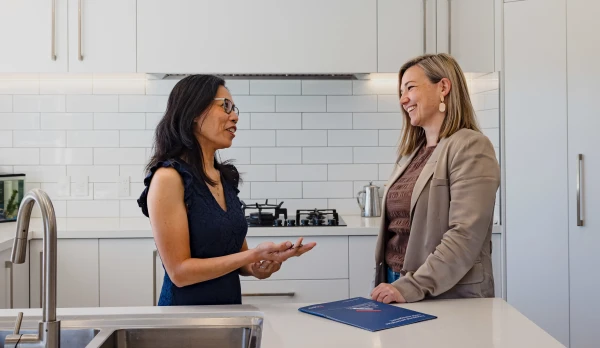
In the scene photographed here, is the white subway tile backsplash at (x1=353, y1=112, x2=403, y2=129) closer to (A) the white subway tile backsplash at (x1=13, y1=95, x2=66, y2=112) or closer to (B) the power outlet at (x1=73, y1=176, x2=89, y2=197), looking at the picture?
(B) the power outlet at (x1=73, y1=176, x2=89, y2=197)

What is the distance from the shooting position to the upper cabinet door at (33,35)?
11.1 feet

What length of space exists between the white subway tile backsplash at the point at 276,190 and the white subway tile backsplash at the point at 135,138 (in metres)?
0.68

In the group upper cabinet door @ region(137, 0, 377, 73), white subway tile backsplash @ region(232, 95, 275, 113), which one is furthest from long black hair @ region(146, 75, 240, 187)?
white subway tile backsplash @ region(232, 95, 275, 113)

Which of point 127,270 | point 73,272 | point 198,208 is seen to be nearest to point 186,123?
point 198,208

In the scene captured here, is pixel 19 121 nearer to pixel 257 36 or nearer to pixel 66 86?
pixel 66 86

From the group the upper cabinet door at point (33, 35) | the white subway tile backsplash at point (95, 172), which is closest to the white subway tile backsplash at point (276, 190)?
the white subway tile backsplash at point (95, 172)

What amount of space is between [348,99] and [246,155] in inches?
27.5

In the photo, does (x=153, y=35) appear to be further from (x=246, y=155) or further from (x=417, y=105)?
(x=417, y=105)

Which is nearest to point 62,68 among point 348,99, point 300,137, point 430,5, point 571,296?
point 300,137

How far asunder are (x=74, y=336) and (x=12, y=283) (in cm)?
167

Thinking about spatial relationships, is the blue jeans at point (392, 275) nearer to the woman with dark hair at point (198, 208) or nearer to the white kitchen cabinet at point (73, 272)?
the woman with dark hair at point (198, 208)

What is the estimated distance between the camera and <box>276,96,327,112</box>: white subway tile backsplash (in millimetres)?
3842

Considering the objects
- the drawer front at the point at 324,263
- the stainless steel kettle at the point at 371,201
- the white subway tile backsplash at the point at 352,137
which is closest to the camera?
the drawer front at the point at 324,263

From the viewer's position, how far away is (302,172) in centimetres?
387
